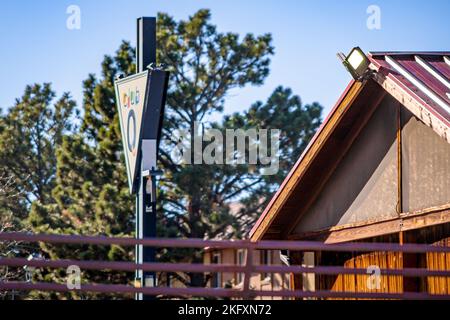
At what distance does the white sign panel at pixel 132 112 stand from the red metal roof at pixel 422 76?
3528mm

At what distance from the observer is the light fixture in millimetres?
13508

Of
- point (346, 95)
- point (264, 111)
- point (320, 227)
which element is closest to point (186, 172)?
point (264, 111)

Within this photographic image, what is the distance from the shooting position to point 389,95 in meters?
14.1

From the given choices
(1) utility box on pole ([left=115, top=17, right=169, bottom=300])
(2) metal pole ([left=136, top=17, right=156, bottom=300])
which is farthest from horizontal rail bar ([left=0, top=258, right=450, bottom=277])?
(2) metal pole ([left=136, top=17, right=156, bottom=300])

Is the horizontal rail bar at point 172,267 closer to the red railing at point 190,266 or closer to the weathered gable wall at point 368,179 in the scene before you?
the red railing at point 190,266

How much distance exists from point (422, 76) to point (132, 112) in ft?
14.1

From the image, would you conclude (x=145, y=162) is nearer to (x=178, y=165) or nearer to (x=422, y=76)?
(x=422, y=76)

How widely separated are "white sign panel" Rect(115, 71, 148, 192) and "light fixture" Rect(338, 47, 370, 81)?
328 centimetres

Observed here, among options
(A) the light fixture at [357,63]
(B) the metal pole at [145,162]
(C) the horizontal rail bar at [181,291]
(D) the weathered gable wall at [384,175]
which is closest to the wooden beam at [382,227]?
(D) the weathered gable wall at [384,175]

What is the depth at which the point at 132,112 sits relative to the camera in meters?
12.3

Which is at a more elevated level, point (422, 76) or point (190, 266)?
point (422, 76)

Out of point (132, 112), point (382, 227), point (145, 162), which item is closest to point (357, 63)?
point (382, 227)

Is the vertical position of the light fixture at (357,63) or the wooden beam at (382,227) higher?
the light fixture at (357,63)

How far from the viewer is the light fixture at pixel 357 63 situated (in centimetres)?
1351
